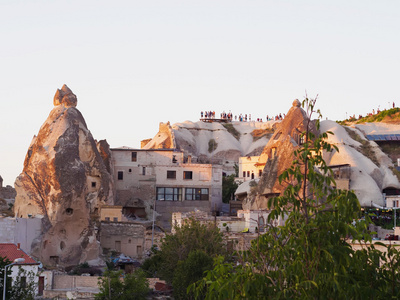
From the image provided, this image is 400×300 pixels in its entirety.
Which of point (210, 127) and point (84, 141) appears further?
point (210, 127)

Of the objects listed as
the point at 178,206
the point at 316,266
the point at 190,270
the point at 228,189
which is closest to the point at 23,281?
the point at 190,270

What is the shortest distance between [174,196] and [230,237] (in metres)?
19.2

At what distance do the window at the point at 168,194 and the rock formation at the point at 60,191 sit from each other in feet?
47.5

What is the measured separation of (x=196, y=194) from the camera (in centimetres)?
8725

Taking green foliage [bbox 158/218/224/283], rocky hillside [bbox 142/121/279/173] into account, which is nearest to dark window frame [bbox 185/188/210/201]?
rocky hillside [bbox 142/121/279/173]

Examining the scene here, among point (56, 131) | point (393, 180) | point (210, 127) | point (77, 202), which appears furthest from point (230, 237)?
point (210, 127)

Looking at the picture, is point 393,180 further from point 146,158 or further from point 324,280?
point 324,280

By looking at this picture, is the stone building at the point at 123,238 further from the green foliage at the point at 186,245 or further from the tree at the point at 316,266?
the tree at the point at 316,266

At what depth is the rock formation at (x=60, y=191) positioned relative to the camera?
217 feet

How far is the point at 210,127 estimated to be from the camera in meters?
131

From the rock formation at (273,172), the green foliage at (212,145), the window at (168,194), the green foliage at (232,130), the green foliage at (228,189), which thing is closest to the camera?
the rock formation at (273,172)

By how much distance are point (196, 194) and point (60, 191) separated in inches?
921

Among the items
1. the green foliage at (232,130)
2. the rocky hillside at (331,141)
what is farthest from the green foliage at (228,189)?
the green foliage at (232,130)

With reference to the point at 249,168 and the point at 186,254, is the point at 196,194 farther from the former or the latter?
the point at 186,254
